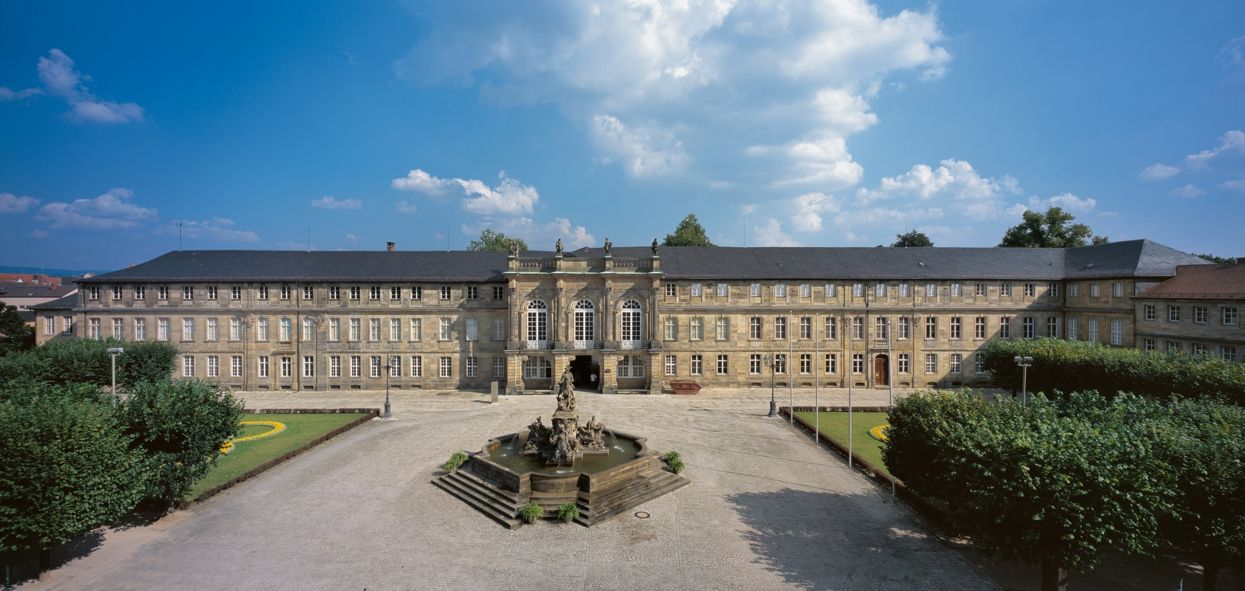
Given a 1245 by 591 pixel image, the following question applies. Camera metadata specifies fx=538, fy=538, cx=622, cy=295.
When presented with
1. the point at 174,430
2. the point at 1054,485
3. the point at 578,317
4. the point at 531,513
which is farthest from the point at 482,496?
the point at 578,317

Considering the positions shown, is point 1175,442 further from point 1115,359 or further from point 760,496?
point 1115,359

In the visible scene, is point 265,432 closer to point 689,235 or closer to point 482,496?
point 482,496

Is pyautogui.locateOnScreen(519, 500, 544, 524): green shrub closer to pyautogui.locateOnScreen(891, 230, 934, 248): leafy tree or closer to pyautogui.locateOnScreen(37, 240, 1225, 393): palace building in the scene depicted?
pyautogui.locateOnScreen(37, 240, 1225, 393): palace building

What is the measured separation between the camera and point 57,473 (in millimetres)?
14414

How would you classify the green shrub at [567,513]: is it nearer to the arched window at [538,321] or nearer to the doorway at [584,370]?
the arched window at [538,321]

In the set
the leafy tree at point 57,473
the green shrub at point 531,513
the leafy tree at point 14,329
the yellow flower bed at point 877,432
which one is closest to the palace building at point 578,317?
the leafy tree at point 14,329

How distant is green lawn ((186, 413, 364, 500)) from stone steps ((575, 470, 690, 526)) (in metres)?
15.4

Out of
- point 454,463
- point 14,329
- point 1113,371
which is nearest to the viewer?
point 454,463

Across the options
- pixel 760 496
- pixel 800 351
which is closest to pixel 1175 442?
pixel 760 496

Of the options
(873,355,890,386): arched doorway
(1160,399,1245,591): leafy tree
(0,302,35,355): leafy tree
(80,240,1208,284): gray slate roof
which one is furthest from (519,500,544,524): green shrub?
(0,302,35,355): leafy tree

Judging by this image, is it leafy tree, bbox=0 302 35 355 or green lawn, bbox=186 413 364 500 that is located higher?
leafy tree, bbox=0 302 35 355

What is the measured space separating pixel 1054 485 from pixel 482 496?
60.4ft

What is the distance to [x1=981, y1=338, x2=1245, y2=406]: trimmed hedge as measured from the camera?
82.0 feet

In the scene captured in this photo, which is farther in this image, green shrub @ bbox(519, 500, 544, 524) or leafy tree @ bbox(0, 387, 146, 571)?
green shrub @ bbox(519, 500, 544, 524)
